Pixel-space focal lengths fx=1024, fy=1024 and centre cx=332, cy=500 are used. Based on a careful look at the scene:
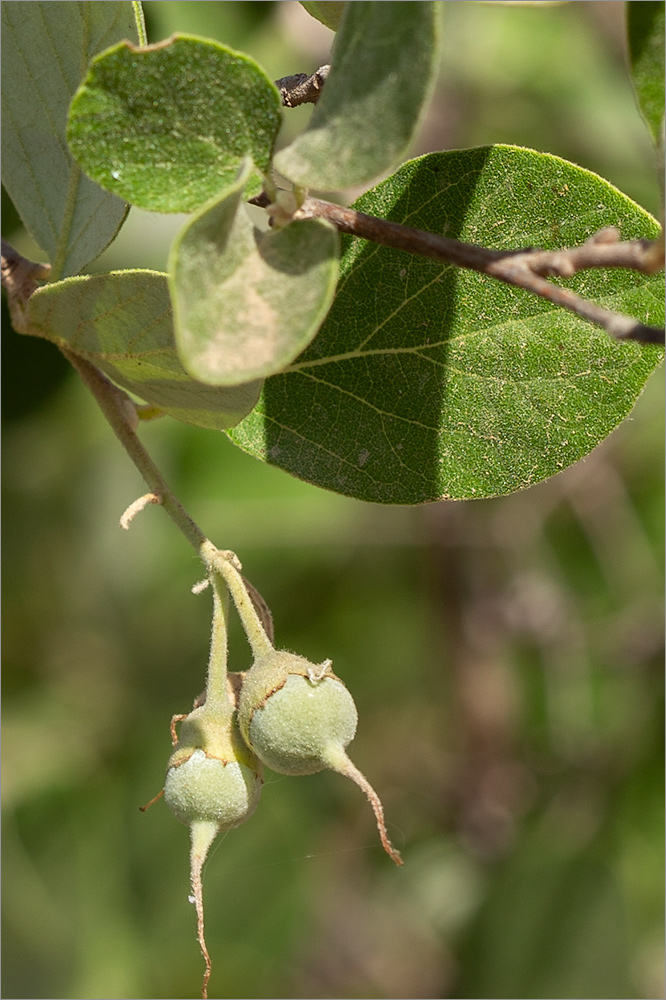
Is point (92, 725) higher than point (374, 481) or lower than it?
lower

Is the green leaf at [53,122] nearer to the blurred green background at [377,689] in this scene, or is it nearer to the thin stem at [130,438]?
the thin stem at [130,438]

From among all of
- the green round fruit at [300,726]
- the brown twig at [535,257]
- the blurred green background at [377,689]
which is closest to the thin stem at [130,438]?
the green round fruit at [300,726]

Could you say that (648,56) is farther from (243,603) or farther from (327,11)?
(243,603)

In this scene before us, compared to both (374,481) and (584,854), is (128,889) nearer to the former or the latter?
(584,854)

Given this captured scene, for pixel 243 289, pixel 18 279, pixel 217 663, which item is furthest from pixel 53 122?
pixel 217 663

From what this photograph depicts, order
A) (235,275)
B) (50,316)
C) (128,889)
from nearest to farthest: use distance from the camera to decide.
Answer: (235,275) < (50,316) < (128,889)

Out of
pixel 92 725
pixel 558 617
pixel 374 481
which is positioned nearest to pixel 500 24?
pixel 558 617
